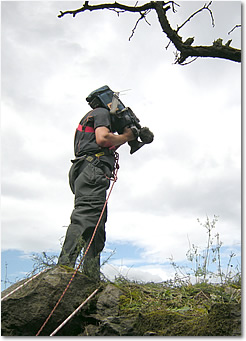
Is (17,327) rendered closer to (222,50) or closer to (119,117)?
(119,117)

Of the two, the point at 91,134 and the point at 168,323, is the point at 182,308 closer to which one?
the point at 168,323

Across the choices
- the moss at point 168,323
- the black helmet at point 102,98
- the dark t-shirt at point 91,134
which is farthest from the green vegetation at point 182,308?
the black helmet at point 102,98

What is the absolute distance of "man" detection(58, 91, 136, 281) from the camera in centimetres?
576

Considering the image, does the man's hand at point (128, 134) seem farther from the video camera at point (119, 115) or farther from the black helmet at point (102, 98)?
the black helmet at point (102, 98)

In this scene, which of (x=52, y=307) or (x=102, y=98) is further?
(x=102, y=98)

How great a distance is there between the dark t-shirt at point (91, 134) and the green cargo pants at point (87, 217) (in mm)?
183

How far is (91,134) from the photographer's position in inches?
257

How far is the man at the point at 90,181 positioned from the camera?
18.9ft

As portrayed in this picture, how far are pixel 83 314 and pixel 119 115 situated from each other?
3.05 meters

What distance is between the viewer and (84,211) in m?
6.00

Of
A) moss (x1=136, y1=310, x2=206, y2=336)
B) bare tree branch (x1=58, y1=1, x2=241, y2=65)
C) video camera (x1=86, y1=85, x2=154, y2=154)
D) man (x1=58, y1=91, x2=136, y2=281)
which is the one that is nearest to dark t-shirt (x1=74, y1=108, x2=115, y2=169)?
man (x1=58, y1=91, x2=136, y2=281)

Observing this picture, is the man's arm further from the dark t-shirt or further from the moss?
the moss

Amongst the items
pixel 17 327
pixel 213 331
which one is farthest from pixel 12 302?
pixel 213 331

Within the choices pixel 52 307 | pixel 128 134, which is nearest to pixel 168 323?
pixel 52 307
